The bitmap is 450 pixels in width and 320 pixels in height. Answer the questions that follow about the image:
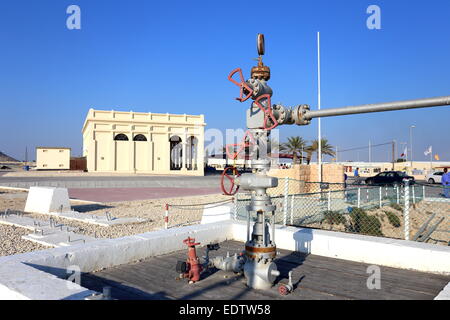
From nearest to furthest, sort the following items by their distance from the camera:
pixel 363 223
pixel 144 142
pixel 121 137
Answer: pixel 363 223
pixel 144 142
pixel 121 137

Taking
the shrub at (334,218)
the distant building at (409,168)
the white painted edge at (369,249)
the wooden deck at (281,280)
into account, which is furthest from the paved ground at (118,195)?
the distant building at (409,168)

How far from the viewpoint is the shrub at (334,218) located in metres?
12.1

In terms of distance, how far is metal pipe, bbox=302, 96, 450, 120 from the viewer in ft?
9.89

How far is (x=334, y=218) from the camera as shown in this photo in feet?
40.2

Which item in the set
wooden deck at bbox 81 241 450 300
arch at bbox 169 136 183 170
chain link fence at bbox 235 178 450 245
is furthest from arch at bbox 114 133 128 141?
wooden deck at bbox 81 241 450 300

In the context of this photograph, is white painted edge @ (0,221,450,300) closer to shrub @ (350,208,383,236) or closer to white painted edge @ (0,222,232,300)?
white painted edge @ (0,222,232,300)

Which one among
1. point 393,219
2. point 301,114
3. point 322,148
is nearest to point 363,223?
point 393,219

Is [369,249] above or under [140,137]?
under

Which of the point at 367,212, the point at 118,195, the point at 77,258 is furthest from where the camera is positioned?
the point at 118,195

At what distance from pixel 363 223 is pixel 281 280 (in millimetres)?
9451

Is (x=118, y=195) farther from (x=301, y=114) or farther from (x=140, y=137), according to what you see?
(x=140, y=137)

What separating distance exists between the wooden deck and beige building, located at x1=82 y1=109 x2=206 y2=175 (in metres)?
43.5

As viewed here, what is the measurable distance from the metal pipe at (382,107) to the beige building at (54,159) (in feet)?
178

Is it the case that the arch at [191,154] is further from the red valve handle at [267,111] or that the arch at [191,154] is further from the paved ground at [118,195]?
the red valve handle at [267,111]
